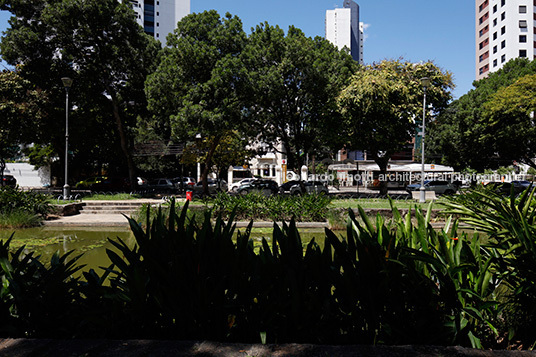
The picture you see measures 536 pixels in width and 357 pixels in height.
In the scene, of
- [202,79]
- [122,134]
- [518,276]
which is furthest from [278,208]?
[122,134]

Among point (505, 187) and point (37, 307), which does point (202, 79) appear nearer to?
point (37, 307)

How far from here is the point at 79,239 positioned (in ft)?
31.0

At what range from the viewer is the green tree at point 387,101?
19344mm

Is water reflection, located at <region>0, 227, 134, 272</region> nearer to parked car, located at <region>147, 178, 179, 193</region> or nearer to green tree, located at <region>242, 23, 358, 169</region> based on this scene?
green tree, located at <region>242, 23, 358, 169</region>

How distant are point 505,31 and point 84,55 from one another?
197 feet

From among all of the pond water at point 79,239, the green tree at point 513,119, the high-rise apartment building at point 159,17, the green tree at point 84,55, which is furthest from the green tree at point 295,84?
the high-rise apartment building at point 159,17

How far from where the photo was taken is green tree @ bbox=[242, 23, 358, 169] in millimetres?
18703

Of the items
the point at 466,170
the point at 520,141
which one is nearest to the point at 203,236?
the point at 520,141

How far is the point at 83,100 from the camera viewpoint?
22.6m

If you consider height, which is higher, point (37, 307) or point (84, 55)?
point (84, 55)

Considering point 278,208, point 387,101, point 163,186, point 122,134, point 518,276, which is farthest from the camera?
point 163,186

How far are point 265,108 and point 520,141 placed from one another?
68.6 ft

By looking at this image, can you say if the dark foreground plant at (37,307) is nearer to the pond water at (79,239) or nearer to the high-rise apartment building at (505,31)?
the pond water at (79,239)

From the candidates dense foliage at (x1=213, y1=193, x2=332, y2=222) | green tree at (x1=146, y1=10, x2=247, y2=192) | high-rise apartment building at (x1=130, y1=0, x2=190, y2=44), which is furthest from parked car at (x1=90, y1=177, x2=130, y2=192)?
high-rise apartment building at (x1=130, y1=0, x2=190, y2=44)
